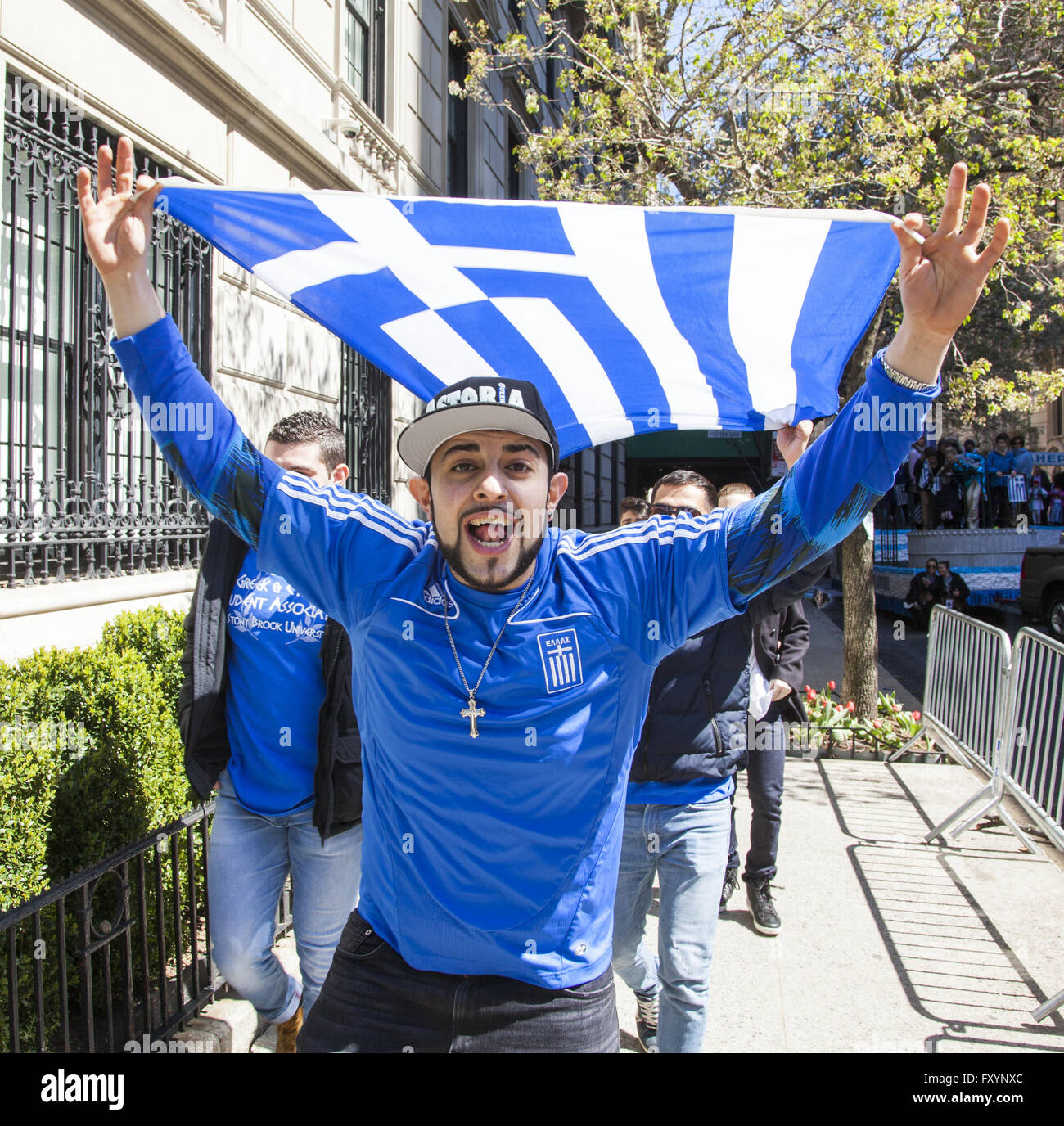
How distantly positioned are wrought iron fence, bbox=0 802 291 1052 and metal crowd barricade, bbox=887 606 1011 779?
15.3ft

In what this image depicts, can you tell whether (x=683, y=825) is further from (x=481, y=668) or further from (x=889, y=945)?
(x=889, y=945)

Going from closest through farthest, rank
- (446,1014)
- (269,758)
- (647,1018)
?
(446,1014) → (269,758) → (647,1018)

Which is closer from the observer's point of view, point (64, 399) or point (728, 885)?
point (728, 885)

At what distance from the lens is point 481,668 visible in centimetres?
208

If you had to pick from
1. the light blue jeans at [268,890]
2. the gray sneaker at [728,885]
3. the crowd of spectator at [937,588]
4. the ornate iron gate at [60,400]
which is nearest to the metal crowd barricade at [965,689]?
the gray sneaker at [728,885]

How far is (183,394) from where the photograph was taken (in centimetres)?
207

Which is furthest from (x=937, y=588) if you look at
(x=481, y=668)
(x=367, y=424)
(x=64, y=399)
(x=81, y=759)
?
(x=481, y=668)

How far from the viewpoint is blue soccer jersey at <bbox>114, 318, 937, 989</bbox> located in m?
2.04

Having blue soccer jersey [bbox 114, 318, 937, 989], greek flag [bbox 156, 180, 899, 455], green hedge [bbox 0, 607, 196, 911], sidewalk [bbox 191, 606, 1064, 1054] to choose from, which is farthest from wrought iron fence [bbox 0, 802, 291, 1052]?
greek flag [bbox 156, 180, 899, 455]
